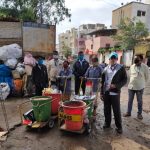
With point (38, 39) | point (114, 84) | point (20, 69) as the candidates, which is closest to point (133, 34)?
point (38, 39)

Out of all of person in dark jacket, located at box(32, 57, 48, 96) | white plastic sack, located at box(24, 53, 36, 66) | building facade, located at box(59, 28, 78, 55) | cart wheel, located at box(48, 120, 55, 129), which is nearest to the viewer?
cart wheel, located at box(48, 120, 55, 129)

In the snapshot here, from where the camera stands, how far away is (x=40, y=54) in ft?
38.0

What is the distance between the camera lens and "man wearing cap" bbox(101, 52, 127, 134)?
→ 562 centimetres

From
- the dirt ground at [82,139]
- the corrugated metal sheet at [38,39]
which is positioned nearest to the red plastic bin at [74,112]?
the dirt ground at [82,139]

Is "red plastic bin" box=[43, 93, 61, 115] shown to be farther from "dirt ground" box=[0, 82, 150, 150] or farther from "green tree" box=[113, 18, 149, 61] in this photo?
"green tree" box=[113, 18, 149, 61]

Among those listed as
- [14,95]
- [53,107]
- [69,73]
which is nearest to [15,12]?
[14,95]

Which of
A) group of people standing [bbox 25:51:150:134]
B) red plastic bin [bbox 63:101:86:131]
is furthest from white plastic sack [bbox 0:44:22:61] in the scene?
red plastic bin [bbox 63:101:86:131]

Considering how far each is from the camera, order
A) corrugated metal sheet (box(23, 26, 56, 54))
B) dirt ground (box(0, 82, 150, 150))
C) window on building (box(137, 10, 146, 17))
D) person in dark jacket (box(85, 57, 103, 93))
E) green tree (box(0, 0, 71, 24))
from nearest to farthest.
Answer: dirt ground (box(0, 82, 150, 150)) → person in dark jacket (box(85, 57, 103, 93)) → corrugated metal sheet (box(23, 26, 56, 54)) → green tree (box(0, 0, 71, 24)) → window on building (box(137, 10, 146, 17))

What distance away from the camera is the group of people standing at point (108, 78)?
567 centimetres

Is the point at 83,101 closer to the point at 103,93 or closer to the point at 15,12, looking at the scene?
the point at 103,93

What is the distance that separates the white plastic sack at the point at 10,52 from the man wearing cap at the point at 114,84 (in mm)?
5717

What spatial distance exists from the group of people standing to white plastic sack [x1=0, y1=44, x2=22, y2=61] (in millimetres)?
1930

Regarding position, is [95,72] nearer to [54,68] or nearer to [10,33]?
[54,68]

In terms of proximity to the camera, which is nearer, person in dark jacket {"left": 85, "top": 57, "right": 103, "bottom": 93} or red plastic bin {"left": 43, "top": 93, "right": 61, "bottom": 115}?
red plastic bin {"left": 43, "top": 93, "right": 61, "bottom": 115}
